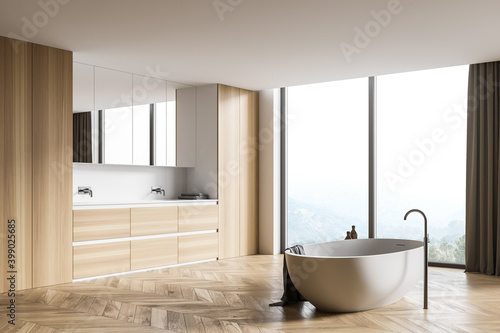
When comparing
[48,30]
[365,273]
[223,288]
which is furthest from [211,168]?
[365,273]

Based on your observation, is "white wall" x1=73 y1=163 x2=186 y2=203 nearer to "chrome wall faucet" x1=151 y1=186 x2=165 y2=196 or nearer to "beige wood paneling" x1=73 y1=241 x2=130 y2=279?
"chrome wall faucet" x1=151 y1=186 x2=165 y2=196

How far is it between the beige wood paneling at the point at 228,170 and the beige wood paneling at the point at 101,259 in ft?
5.84

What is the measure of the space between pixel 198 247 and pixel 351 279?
360 centimetres

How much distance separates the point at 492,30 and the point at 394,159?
3149 mm

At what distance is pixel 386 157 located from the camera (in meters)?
7.99

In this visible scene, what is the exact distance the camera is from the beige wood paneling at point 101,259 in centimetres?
605

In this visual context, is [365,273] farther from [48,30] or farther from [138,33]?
[48,30]

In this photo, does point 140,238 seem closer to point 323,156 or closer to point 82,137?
point 82,137

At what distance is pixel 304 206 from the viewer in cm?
904

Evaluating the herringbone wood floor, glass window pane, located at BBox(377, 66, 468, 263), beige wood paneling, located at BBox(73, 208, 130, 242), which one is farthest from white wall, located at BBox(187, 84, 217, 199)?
glass window pane, located at BBox(377, 66, 468, 263)

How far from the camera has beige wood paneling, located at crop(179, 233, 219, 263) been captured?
737cm

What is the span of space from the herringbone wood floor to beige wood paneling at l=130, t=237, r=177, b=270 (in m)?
0.35

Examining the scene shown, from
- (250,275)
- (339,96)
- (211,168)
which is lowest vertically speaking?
(250,275)

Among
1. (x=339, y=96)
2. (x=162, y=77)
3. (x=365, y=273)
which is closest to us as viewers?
(x=365, y=273)
